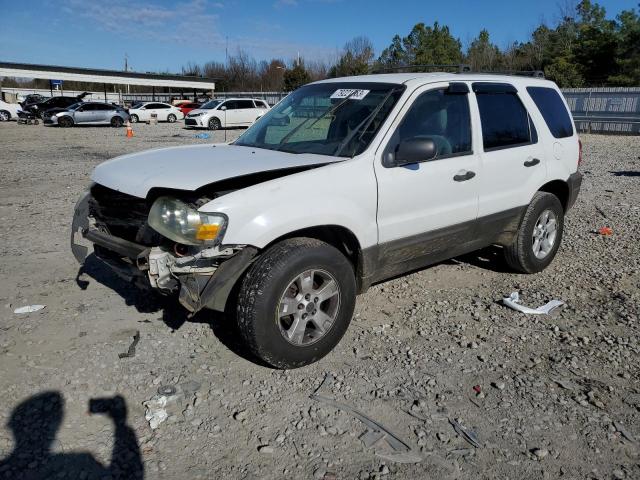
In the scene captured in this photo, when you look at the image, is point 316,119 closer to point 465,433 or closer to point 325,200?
point 325,200

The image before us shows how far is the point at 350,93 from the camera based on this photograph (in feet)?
14.4

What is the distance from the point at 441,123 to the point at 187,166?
2.04 meters

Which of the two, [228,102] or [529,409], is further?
[228,102]

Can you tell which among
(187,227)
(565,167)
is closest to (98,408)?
(187,227)

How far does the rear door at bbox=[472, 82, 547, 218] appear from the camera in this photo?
15.0ft

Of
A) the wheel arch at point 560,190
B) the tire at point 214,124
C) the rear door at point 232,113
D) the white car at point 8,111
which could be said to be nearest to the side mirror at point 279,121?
the wheel arch at point 560,190

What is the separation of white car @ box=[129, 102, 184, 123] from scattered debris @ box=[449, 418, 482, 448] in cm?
3524

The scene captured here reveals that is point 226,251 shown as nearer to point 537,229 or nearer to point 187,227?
point 187,227

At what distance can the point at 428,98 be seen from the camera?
4.23 metres

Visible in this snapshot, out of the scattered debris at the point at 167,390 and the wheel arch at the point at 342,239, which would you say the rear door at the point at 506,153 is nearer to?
the wheel arch at the point at 342,239

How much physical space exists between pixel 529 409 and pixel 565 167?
10.1 ft

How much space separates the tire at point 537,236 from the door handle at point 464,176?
106cm

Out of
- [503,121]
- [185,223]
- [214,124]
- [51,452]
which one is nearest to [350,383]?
[185,223]

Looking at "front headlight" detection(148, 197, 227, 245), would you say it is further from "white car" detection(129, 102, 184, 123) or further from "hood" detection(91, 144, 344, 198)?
"white car" detection(129, 102, 184, 123)
